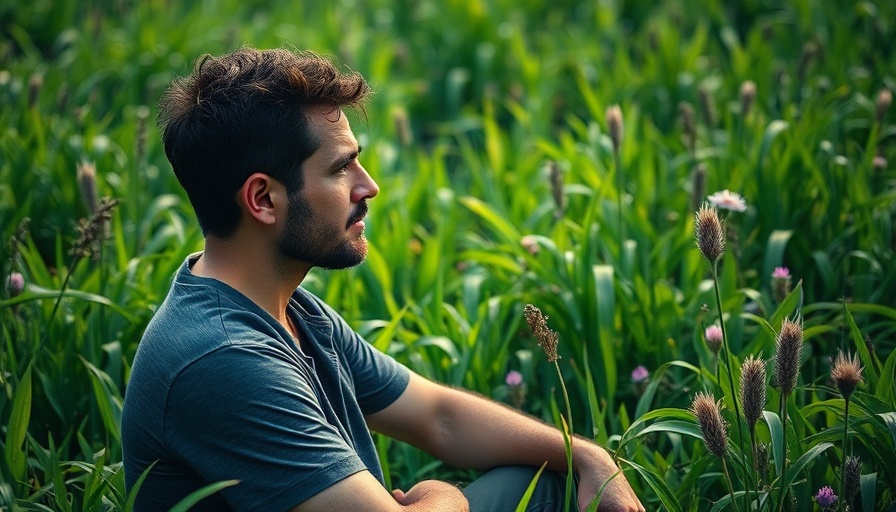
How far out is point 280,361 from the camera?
177 centimetres

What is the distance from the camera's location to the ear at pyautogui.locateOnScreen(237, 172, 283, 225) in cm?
191

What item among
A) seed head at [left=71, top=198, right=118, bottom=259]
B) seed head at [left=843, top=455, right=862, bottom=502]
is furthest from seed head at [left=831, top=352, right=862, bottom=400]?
seed head at [left=71, top=198, right=118, bottom=259]

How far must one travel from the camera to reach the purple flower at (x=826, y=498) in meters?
1.95

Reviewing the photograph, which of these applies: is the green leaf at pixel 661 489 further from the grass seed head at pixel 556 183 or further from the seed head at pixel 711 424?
the grass seed head at pixel 556 183

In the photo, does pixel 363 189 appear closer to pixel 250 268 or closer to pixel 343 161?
pixel 343 161

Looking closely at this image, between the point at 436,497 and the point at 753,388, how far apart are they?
0.67 metres

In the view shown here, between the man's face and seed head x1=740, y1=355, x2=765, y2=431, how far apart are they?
0.84 meters

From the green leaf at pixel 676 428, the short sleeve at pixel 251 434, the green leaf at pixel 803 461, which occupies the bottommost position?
the green leaf at pixel 803 461

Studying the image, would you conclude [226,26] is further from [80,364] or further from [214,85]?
[214,85]

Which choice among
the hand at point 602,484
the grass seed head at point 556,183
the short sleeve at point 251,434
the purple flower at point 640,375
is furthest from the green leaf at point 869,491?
the grass seed head at point 556,183

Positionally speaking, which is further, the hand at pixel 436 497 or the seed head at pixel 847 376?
the hand at pixel 436 497

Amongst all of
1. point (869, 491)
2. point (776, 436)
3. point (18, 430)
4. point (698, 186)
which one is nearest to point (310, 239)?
point (18, 430)

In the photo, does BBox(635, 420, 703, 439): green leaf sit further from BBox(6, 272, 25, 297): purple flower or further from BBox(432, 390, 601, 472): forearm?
BBox(6, 272, 25, 297): purple flower

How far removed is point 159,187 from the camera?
3.95 meters
